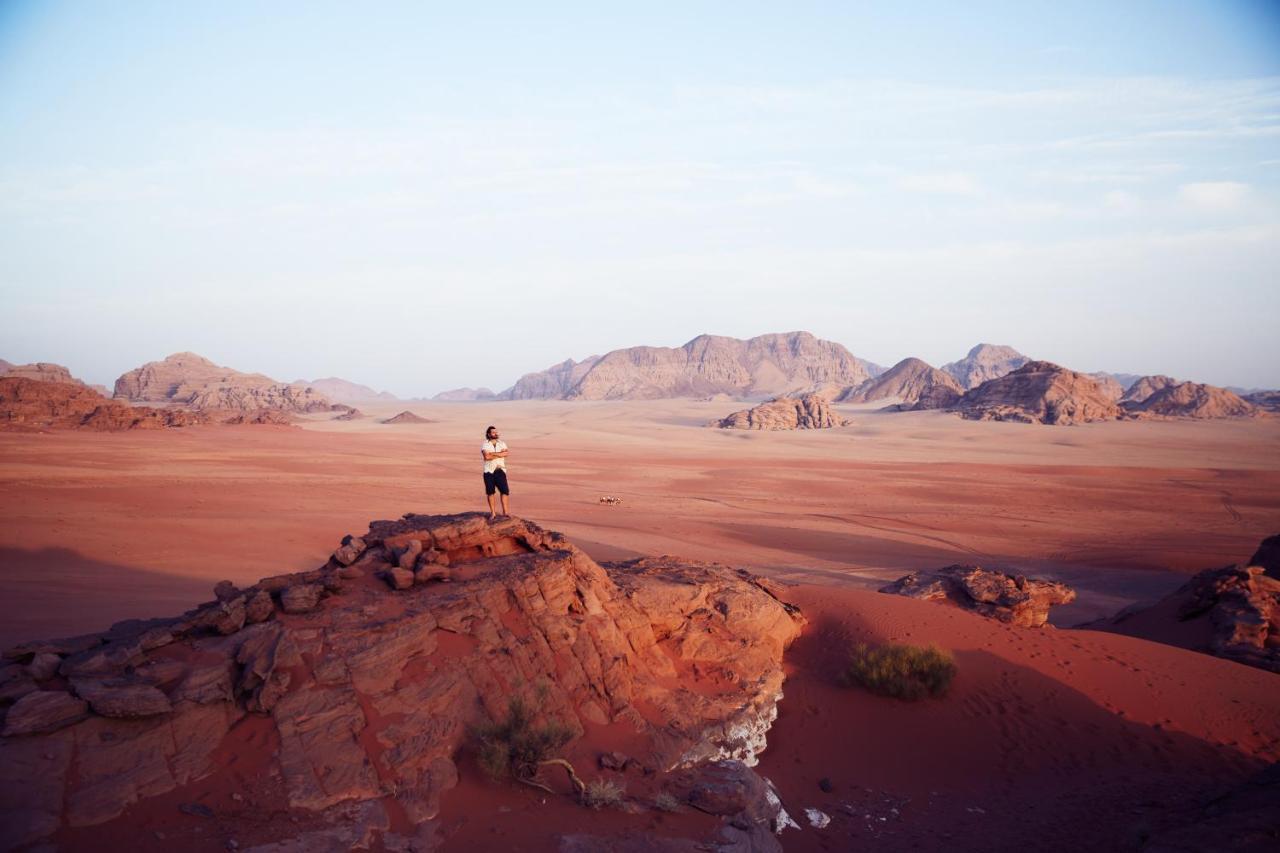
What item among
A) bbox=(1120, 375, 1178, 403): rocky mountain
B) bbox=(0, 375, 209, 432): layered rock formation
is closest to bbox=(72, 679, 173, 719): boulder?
bbox=(0, 375, 209, 432): layered rock formation

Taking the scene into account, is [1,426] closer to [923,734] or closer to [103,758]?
[103,758]

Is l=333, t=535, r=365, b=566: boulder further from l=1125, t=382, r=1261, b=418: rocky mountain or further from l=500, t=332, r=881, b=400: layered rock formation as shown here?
l=500, t=332, r=881, b=400: layered rock formation

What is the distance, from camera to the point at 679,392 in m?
141

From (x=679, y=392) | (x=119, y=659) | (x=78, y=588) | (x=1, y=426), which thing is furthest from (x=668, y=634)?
(x=679, y=392)

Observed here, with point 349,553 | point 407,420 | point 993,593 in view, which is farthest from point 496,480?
point 407,420

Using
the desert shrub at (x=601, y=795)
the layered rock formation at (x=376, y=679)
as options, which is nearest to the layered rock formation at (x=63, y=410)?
the layered rock formation at (x=376, y=679)

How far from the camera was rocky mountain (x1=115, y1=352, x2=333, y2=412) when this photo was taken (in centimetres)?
8181

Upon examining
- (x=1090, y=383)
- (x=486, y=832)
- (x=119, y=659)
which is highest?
(x=1090, y=383)

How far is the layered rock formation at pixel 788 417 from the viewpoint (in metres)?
64.9

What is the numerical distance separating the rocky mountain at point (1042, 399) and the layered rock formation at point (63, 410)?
209ft

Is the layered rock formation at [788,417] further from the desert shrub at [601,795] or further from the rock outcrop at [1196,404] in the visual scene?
the desert shrub at [601,795]

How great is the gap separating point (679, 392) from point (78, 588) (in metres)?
130

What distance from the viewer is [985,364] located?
17138cm

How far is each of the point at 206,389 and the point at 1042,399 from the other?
287ft
